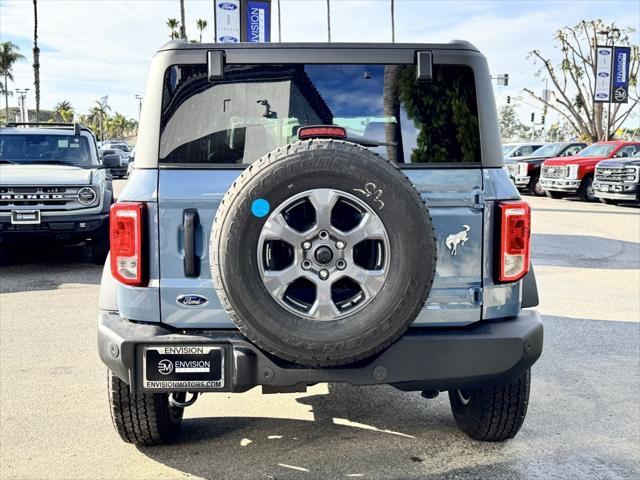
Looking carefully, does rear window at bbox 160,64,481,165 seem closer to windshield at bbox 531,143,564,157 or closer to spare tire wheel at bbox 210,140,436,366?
spare tire wheel at bbox 210,140,436,366

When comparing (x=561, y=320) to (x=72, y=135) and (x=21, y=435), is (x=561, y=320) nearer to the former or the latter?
(x=21, y=435)

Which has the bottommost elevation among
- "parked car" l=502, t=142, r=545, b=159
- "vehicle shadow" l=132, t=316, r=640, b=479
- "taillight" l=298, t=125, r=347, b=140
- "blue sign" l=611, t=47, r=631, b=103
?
"vehicle shadow" l=132, t=316, r=640, b=479

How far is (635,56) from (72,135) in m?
43.5

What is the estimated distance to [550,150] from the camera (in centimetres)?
2502

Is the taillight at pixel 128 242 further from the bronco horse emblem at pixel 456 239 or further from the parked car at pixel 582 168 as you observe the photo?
the parked car at pixel 582 168

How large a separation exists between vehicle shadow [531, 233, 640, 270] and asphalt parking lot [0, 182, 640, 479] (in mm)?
3595

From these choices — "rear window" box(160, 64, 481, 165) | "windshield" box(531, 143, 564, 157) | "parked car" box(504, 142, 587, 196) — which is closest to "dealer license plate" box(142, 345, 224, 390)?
"rear window" box(160, 64, 481, 165)

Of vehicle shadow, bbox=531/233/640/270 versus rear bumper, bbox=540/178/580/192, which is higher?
rear bumper, bbox=540/178/580/192

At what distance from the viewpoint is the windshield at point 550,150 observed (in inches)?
971

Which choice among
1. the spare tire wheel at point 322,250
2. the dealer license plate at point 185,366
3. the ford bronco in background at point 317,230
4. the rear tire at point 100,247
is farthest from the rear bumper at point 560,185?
the dealer license plate at point 185,366

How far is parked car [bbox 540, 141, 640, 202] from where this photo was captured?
2131cm

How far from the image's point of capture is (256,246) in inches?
114

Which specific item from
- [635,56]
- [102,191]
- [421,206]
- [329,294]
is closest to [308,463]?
[329,294]

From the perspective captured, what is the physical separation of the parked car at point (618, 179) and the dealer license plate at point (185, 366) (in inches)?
709
